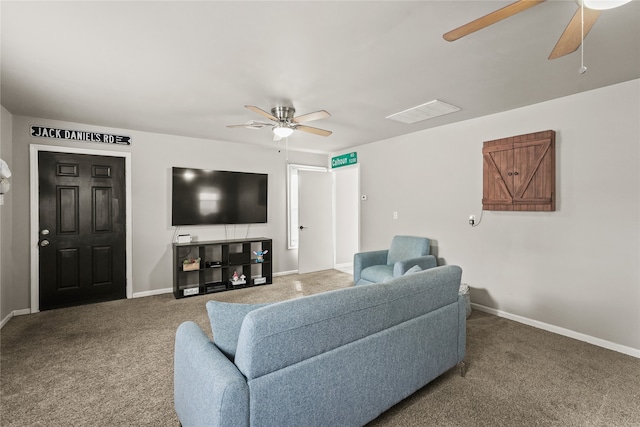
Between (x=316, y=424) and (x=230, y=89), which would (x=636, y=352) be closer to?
(x=316, y=424)

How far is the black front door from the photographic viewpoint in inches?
147

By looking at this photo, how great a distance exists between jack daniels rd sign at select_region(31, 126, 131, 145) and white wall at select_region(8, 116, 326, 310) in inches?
2.2

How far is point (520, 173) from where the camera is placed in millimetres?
3295

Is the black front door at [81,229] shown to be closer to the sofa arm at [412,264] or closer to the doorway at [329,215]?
the doorway at [329,215]

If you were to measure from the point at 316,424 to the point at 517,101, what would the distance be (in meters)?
3.48

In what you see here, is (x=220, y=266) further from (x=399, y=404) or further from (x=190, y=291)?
(x=399, y=404)

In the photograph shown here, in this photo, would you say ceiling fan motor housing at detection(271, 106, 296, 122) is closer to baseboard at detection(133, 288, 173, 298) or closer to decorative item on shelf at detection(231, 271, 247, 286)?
decorative item on shelf at detection(231, 271, 247, 286)

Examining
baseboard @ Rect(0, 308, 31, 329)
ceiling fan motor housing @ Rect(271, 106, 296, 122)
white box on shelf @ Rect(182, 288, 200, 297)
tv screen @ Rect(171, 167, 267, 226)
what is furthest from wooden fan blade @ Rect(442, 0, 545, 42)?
baseboard @ Rect(0, 308, 31, 329)

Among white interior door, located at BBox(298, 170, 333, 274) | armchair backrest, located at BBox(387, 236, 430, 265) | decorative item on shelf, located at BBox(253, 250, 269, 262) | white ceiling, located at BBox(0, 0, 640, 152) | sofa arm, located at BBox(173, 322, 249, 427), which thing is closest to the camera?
sofa arm, located at BBox(173, 322, 249, 427)

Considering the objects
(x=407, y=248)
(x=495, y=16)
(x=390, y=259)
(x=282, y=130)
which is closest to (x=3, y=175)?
(x=282, y=130)

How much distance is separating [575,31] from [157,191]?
187 inches

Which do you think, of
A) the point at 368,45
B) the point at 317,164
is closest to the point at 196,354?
the point at 368,45

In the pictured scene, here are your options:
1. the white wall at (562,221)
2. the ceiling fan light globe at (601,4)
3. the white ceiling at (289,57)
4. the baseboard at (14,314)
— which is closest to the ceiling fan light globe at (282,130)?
the white ceiling at (289,57)

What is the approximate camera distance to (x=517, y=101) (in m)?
3.13
